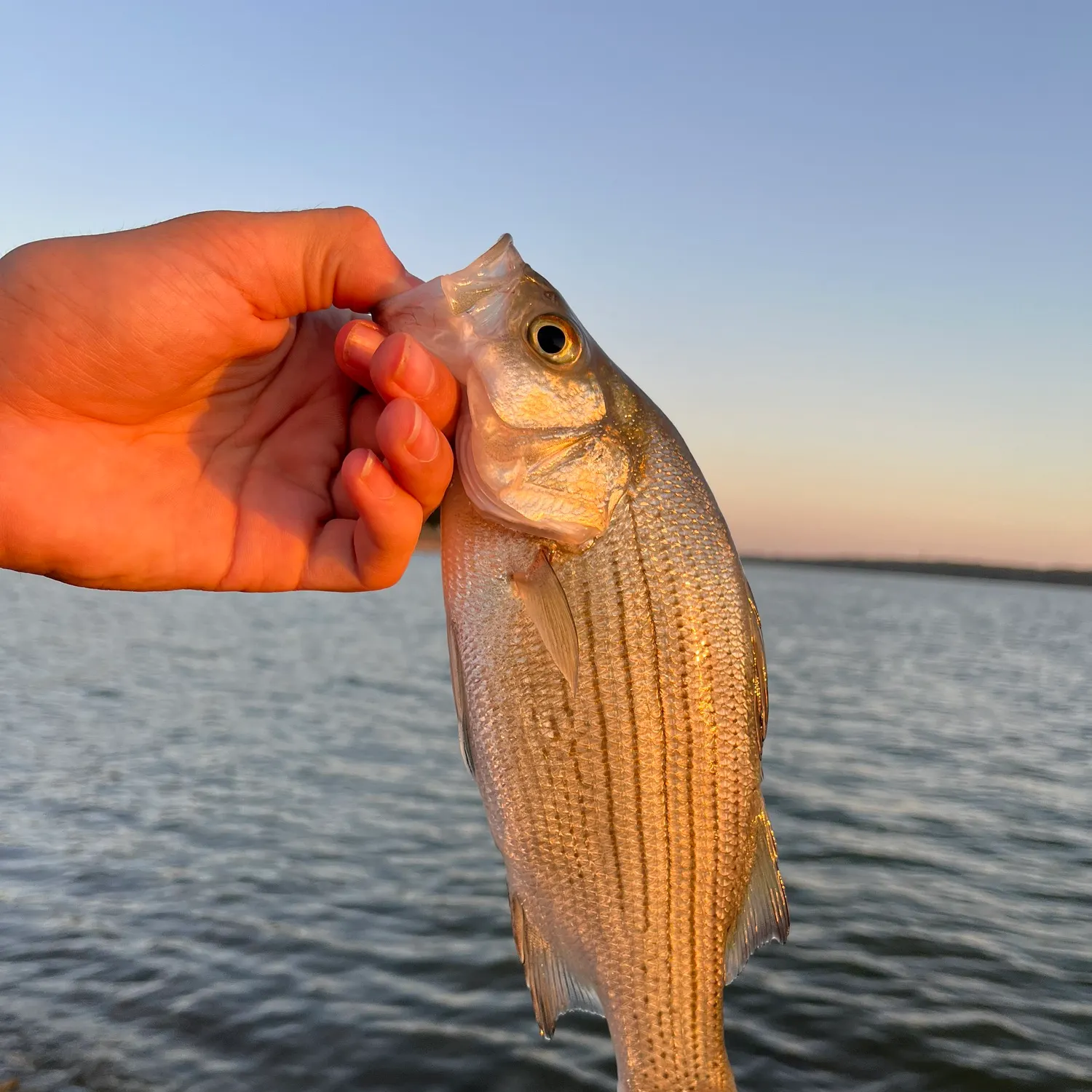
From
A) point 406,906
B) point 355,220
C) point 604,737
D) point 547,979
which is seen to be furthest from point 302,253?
point 406,906

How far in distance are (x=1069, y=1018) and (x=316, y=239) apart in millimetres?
9364

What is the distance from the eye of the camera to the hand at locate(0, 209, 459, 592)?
2973 millimetres

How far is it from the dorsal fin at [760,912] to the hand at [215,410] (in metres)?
1.54

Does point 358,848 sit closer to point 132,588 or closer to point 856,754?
point 132,588

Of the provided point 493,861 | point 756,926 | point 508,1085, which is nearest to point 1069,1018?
point 508,1085

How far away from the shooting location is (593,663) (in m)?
2.76

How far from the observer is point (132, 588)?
3.51 m

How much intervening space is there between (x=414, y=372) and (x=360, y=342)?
0.34m

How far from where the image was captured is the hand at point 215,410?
2.97 metres

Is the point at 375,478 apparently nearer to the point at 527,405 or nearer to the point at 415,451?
the point at 415,451

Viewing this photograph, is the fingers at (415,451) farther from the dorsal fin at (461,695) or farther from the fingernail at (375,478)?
the dorsal fin at (461,695)

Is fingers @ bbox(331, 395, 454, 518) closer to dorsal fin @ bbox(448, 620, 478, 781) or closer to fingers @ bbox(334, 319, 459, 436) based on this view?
fingers @ bbox(334, 319, 459, 436)

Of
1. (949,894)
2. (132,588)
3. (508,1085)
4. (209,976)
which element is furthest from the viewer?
(949,894)

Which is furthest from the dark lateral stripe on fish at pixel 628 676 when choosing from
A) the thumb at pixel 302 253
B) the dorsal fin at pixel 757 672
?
the thumb at pixel 302 253
